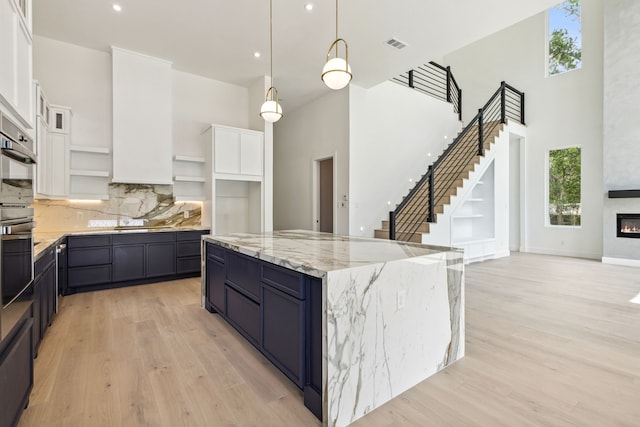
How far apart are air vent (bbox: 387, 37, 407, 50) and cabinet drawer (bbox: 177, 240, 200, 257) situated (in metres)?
4.38

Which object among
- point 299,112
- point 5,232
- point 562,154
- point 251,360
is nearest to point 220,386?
point 251,360

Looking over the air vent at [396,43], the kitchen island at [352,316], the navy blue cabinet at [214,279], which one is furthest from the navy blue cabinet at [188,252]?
the air vent at [396,43]

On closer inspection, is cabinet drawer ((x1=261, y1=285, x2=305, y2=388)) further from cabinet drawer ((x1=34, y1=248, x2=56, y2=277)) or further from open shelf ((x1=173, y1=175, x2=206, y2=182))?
open shelf ((x1=173, y1=175, x2=206, y2=182))

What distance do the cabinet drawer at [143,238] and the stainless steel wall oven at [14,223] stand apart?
2.90 meters

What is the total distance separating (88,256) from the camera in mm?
4426

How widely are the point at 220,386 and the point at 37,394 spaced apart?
3.72 feet

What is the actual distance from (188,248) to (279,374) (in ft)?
11.6

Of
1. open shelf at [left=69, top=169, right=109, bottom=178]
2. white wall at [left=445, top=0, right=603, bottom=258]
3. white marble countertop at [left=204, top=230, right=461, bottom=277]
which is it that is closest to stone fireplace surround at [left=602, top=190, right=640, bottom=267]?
white wall at [left=445, top=0, right=603, bottom=258]

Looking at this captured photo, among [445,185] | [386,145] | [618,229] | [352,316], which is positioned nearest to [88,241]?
[352,316]

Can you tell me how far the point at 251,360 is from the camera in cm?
247

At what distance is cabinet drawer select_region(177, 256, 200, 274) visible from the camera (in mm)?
5133

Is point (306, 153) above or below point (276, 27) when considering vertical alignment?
A: below

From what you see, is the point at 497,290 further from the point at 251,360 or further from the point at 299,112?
the point at 299,112

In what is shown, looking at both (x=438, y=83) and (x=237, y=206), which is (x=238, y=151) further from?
(x=438, y=83)
